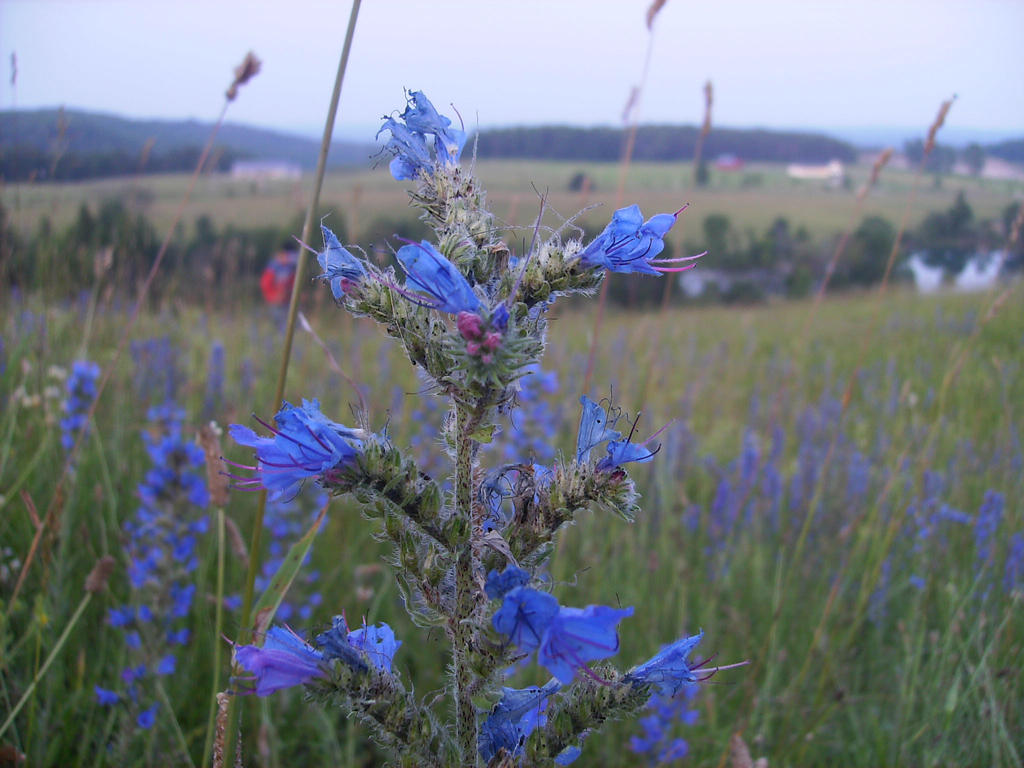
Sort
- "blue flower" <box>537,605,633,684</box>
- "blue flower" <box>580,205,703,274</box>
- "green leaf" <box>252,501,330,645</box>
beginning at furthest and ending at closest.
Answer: "green leaf" <box>252,501,330,645</box>
"blue flower" <box>580,205,703,274</box>
"blue flower" <box>537,605,633,684</box>

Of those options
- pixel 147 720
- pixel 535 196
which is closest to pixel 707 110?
pixel 535 196

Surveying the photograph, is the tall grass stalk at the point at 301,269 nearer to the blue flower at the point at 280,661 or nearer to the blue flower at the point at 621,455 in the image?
the blue flower at the point at 280,661

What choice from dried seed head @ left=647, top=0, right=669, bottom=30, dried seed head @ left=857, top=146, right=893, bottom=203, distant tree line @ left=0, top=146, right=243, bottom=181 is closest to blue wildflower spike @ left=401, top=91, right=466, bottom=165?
dried seed head @ left=647, top=0, right=669, bottom=30

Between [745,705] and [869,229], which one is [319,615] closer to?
[745,705]

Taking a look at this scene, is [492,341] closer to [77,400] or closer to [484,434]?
[484,434]

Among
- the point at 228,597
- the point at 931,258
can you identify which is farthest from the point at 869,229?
the point at 228,597

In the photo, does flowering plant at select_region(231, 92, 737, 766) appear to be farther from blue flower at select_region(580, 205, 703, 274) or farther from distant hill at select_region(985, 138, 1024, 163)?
distant hill at select_region(985, 138, 1024, 163)

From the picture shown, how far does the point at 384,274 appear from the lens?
1397 millimetres

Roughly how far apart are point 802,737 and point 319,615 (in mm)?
2184

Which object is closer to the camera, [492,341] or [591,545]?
[492,341]

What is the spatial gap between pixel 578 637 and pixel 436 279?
2.10 feet

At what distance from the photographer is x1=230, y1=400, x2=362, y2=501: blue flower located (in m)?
1.29

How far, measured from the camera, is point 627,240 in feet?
4.67

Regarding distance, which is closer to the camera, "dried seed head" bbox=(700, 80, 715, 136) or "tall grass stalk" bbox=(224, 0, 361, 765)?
"tall grass stalk" bbox=(224, 0, 361, 765)
